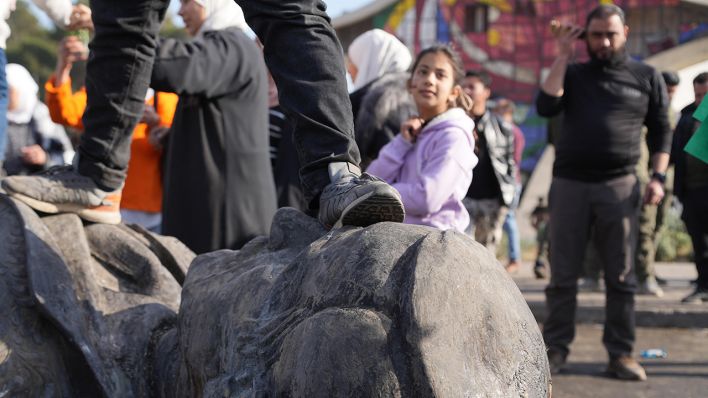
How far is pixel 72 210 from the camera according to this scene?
3182 millimetres

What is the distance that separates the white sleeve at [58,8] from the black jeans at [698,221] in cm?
649

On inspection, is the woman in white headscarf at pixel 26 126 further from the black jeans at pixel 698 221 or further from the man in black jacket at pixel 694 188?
the black jeans at pixel 698 221

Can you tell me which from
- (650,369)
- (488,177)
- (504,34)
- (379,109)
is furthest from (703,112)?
(504,34)

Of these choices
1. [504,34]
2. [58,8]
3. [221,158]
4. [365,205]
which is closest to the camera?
[365,205]

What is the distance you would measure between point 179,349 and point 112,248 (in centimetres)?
71

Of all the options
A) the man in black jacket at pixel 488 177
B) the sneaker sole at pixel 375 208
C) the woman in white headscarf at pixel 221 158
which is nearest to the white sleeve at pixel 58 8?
the woman in white headscarf at pixel 221 158

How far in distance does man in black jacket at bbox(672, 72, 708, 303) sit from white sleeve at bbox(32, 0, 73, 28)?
20.5 ft

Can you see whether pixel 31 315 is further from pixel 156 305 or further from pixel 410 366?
pixel 410 366

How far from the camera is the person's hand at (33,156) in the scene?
7324 mm

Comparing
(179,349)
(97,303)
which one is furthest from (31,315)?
(179,349)

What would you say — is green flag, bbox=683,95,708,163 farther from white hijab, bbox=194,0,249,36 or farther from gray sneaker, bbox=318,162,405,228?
gray sneaker, bbox=318,162,405,228

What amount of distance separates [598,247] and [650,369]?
951 millimetres

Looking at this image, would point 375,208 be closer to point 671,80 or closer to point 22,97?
point 22,97

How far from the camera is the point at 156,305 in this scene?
287 centimetres
